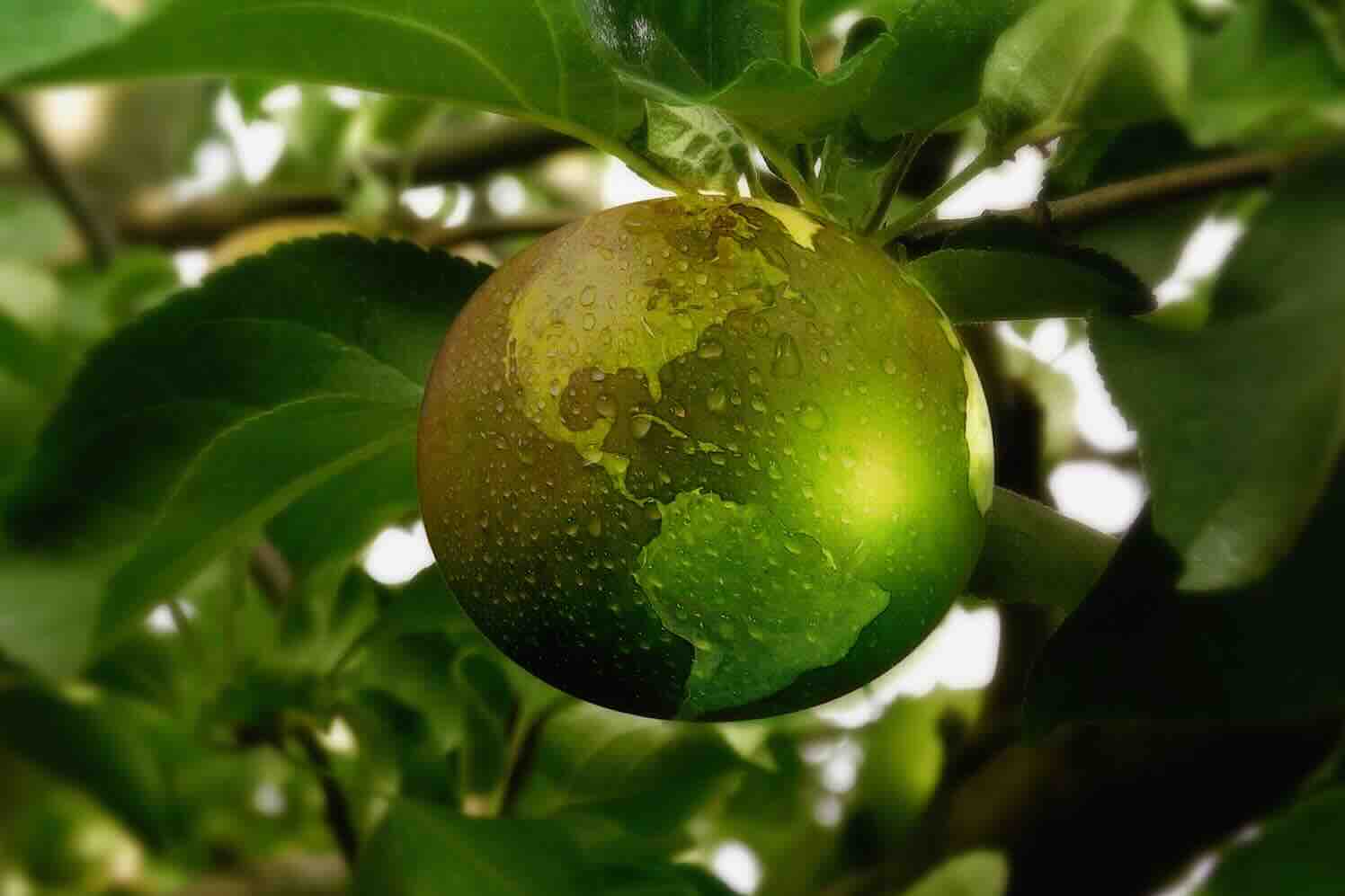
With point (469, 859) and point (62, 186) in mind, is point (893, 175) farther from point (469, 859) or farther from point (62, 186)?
point (62, 186)

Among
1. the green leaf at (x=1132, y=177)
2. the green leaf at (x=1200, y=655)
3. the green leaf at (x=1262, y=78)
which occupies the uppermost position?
the green leaf at (x=1132, y=177)

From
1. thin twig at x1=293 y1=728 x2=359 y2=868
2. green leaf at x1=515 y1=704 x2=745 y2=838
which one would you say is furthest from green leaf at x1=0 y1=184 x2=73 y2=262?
green leaf at x1=515 y1=704 x2=745 y2=838

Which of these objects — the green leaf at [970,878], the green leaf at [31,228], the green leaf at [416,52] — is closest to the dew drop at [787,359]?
the green leaf at [416,52]

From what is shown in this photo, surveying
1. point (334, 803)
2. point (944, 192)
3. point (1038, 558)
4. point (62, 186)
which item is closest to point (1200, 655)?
point (1038, 558)

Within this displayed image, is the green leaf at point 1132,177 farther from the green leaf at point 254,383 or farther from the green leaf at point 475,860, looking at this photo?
the green leaf at point 475,860

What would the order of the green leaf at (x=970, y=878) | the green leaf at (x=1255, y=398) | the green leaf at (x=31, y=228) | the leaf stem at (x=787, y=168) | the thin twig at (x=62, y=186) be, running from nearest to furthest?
the green leaf at (x=1255, y=398), the leaf stem at (x=787, y=168), the green leaf at (x=970, y=878), the thin twig at (x=62, y=186), the green leaf at (x=31, y=228)

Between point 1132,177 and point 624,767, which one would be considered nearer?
point 1132,177
